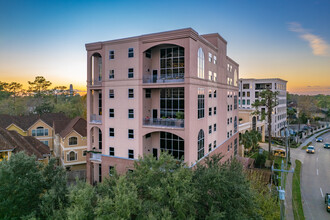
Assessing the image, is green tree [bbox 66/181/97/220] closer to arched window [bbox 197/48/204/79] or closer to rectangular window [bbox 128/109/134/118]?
rectangular window [bbox 128/109/134/118]

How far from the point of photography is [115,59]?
80.9 ft

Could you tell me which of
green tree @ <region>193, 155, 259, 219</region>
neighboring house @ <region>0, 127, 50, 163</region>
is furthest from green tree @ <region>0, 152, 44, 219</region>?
green tree @ <region>193, 155, 259, 219</region>

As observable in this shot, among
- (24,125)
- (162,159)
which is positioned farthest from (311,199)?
(24,125)

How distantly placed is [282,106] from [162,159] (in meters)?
73.4

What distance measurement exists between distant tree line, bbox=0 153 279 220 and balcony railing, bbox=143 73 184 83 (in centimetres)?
887

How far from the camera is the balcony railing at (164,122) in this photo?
848 inches

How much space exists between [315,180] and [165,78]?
1057 inches

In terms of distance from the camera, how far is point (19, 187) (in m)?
14.2

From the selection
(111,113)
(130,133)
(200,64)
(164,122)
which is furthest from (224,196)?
(111,113)

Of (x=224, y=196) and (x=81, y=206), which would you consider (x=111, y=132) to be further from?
(x=224, y=196)

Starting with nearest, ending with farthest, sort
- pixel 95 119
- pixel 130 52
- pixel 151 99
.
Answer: pixel 130 52
pixel 151 99
pixel 95 119

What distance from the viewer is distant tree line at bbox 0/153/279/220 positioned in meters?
11.4

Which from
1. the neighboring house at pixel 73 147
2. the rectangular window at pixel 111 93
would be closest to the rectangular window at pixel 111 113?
the rectangular window at pixel 111 93

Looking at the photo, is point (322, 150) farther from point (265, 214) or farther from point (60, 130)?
point (60, 130)
